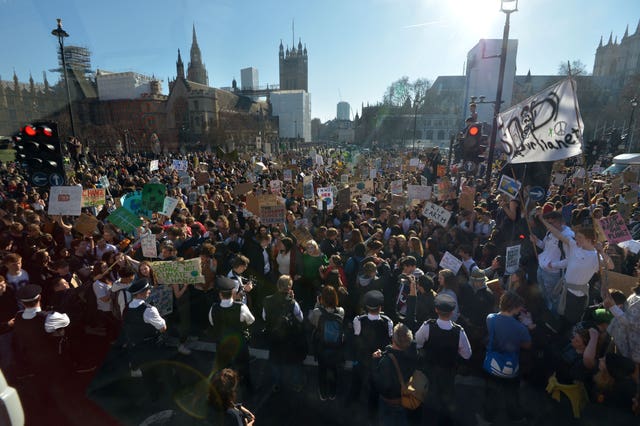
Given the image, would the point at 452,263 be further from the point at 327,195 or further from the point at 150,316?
the point at 327,195

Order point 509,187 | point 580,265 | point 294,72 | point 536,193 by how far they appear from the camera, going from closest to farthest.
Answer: point 580,265 → point 509,187 → point 536,193 → point 294,72

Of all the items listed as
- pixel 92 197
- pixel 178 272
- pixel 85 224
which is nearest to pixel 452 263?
pixel 178 272

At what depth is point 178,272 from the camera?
486 centimetres

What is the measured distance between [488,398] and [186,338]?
14.1 ft

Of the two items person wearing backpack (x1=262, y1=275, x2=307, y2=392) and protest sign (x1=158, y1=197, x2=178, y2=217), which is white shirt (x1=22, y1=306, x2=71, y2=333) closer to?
person wearing backpack (x1=262, y1=275, x2=307, y2=392)

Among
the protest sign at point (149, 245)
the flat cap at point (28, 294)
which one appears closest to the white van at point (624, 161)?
the protest sign at point (149, 245)

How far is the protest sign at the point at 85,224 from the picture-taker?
23.2 ft

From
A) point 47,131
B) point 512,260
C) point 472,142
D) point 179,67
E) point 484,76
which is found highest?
point 179,67

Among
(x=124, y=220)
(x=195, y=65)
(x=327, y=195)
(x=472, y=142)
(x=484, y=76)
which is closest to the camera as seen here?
(x=124, y=220)

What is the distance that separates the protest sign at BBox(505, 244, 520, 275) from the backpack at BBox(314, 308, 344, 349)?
278cm

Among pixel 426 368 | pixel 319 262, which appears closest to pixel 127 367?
pixel 319 262

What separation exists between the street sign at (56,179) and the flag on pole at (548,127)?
30.9 feet

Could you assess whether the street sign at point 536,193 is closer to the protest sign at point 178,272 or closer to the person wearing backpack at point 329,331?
the person wearing backpack at point 329,331

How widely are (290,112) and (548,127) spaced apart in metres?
93.8
